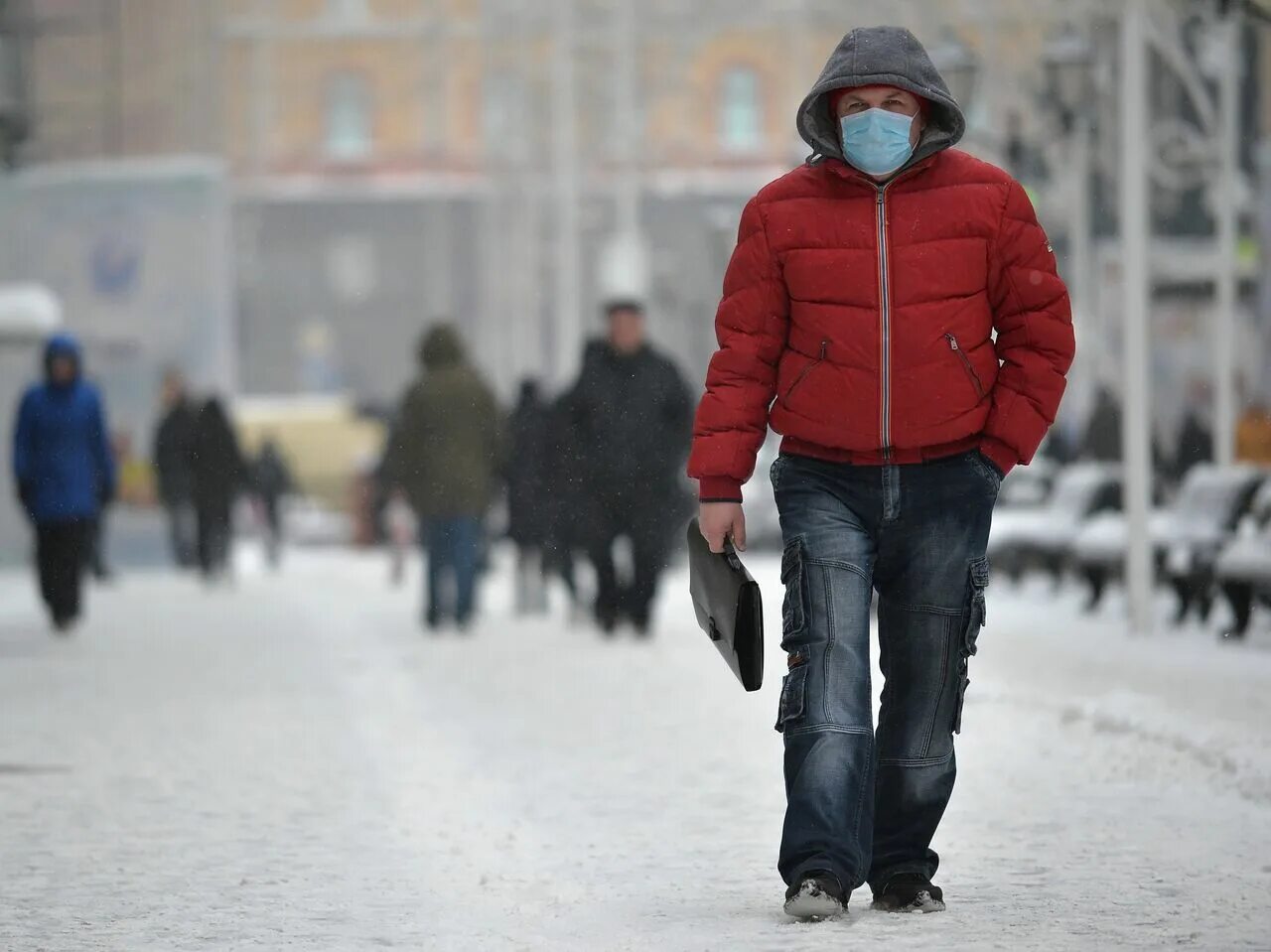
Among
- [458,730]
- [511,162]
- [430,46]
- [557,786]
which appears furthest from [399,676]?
Answer: [430,46]

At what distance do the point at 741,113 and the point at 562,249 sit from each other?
60.2m

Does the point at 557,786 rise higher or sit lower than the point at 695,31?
lower

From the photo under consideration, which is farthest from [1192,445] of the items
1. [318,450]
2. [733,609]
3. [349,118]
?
[349,118]

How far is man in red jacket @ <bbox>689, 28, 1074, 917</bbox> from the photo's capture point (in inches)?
253

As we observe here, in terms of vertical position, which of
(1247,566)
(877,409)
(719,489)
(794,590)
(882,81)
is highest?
(882,81)

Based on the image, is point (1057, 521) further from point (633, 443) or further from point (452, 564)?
point (633, 443)

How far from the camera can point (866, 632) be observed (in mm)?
6594

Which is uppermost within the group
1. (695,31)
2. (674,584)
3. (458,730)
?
(695,31)

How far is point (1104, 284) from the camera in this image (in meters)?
34.5

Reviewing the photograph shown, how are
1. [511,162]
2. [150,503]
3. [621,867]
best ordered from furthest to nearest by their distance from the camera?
[511,162]
[150,503]
[621,867]

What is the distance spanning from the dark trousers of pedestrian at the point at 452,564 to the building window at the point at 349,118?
72.4 m

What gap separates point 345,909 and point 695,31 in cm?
3800

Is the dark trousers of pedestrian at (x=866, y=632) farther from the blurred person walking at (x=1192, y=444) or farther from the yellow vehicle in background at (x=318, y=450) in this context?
the yellow vehicle in background at (x=318, y=450)

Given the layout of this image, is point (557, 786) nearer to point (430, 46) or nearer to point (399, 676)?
point (399, 676)
